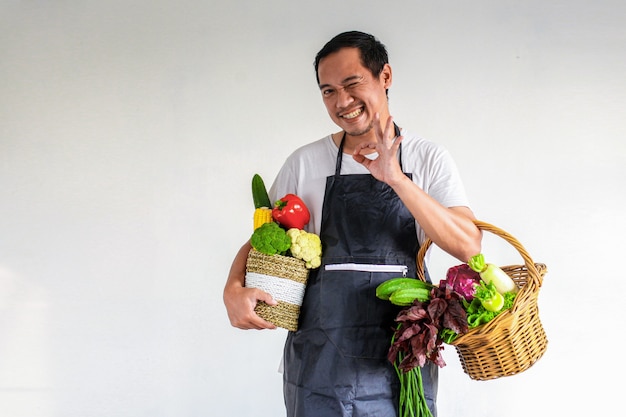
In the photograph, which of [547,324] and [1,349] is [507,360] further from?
[1,349]

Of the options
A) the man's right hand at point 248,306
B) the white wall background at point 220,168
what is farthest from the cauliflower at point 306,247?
the white wall background at point 220,168

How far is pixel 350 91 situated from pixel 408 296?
62 cm

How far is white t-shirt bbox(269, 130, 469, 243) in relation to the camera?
1879 millimetres

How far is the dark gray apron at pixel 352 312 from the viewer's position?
1.80 meters

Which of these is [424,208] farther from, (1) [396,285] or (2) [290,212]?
(2) [290,212]

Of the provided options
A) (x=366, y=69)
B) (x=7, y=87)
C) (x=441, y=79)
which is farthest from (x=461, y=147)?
(x=7, y=87)

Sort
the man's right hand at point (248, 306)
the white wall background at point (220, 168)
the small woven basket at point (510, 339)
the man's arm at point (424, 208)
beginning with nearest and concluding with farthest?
the small woven basket at point (510, 339)
the man's arm at point (424, 208)
the man's right hand at point (248, 306)
the white wall background at point (220, 168)

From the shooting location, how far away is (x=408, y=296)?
1.66m

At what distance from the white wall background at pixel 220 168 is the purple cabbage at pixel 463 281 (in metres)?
1.80

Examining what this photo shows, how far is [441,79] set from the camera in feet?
11.6

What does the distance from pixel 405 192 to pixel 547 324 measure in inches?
82.1

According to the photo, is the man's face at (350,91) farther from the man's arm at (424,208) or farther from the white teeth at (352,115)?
the man's arm at (424,208)

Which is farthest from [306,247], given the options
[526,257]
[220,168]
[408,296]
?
[220,168]

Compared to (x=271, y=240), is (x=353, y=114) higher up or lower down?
higher up
